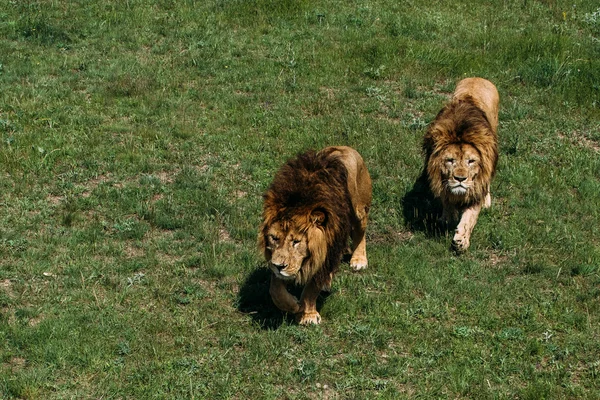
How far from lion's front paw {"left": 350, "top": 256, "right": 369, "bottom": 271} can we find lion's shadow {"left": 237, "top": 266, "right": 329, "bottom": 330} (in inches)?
27.2

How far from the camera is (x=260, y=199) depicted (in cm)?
1186

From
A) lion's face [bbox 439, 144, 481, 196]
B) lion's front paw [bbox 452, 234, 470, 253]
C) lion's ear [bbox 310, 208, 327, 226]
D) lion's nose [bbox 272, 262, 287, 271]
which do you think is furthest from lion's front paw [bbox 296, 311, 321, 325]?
lion's face [bbox 439, 144, 481, 196]

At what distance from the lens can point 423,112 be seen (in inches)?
577

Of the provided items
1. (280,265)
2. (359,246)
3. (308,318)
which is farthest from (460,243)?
(280,265)

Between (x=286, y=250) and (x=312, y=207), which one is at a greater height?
(x=312, y=207)

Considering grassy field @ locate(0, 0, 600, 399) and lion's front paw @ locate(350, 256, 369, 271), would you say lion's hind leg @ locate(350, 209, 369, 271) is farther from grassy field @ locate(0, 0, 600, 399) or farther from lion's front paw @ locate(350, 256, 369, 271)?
grassy field @ locate(0, 0, 600, 399)

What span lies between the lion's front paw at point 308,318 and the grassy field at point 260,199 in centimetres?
12

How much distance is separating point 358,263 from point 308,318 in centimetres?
135

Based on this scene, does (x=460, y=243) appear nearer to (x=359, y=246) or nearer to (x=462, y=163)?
(x=462, y=163)

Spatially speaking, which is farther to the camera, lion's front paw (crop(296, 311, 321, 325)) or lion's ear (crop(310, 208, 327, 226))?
lion's front paw (crop(296, 311, 321, 325))

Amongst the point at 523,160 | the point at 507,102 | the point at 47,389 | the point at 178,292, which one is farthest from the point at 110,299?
the point at 507,102

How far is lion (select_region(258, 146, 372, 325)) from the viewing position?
865 centimetres

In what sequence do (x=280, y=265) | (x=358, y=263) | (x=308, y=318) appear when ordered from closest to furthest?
1. (x=280, y=265)
2. (x=308, y=318)
3. (x=358, y=263)

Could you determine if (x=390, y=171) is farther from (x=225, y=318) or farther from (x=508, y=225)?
(x=225, y=318)
